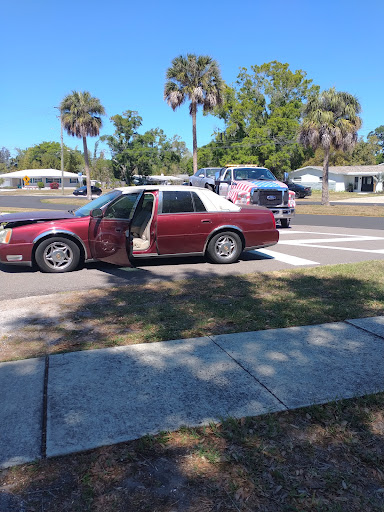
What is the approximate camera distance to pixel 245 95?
51.2 meters

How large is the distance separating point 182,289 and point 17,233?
9.88ft

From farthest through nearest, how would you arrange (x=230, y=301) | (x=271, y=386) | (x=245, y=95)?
(x=245, y=95), (x=230, y=301), (x=271, y=386)

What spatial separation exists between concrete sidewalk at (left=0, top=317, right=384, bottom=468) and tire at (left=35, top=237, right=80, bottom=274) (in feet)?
12.4

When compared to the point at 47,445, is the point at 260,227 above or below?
above

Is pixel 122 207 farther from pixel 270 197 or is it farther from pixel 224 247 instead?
pixel 270 197

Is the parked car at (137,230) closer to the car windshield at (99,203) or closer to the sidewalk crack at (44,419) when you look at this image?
the car windshield at (99,203)

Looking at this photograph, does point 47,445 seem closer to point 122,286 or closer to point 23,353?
point 23,353

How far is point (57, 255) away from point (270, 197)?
27.3 feet

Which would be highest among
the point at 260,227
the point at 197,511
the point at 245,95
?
the point at 245,95

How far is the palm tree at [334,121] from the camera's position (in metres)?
28.1

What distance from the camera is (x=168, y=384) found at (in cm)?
349

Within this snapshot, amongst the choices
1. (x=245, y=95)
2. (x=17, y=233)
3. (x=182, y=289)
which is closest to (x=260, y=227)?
(x=182, y=289)

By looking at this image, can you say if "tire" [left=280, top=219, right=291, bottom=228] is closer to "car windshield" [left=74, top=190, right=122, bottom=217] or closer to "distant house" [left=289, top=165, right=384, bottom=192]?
"car windshield" [left=74, top=190, right=122, bottom=217]

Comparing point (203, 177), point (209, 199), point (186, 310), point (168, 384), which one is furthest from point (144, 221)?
point (203, 177)
